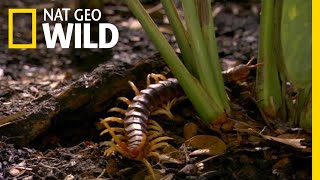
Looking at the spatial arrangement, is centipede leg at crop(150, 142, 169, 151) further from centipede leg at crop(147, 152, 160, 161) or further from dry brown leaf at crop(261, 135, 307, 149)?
dry brown leaf at crop(261, 135, 307, 149)

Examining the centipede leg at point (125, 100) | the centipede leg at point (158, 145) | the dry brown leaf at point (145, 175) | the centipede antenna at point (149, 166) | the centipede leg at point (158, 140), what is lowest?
the dry brown leaf at point (145, 175)

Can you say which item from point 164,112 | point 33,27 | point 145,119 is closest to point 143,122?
point 145,119

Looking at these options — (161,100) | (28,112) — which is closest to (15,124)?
(28,112)

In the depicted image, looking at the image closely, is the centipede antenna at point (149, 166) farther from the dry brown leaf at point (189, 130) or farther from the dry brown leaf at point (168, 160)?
the dry brown leaf at point (189, 130)

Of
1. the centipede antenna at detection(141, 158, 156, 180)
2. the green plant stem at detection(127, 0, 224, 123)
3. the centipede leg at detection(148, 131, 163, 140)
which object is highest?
the green plant stem at detection(127, 0, 224, 123)

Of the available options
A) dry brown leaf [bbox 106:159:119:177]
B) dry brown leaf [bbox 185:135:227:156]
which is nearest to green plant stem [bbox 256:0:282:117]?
dry brown leaf [bbox 185:135:227:156]

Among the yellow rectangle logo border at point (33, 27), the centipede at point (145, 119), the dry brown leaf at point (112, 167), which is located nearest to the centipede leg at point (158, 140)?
the centipede at point (145, 119)

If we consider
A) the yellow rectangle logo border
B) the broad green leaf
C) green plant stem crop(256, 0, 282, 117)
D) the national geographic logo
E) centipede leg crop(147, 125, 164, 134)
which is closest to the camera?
the broad green leaf
